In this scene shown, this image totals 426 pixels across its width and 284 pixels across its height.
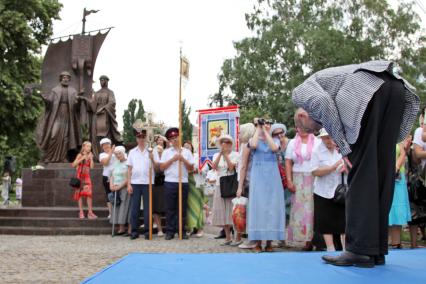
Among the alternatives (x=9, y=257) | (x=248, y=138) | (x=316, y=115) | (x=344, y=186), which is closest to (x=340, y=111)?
(x=316, y=115)

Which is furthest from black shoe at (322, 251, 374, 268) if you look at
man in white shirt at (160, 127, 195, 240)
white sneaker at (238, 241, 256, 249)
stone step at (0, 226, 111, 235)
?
stone step at (0, 226, 111, 235)

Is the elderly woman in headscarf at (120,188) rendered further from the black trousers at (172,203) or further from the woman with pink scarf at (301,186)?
the woman with pink scarf at (301,186)

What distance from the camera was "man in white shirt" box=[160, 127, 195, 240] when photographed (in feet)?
33.2

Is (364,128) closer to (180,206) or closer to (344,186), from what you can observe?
(344,186)

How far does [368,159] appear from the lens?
3.55m

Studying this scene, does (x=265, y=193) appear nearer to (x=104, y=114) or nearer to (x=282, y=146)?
(x=282, y=146)

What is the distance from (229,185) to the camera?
891cm

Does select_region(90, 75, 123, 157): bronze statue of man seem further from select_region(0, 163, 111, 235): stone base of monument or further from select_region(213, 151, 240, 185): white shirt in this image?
select_region(213, 151, 240, 185): white shirt

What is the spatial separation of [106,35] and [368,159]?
1334 cm

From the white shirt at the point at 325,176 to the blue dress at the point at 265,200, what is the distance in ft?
2.39

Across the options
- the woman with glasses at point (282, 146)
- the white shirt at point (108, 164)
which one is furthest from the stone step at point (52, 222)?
the woman with glasses at point (282, 146)

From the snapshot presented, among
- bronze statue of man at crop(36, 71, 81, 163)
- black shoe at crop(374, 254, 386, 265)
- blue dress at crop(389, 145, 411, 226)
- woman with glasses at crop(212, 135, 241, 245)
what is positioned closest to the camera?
black shoe at crop(374, 254, 386, 265)

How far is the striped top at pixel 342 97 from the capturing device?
3525 mm

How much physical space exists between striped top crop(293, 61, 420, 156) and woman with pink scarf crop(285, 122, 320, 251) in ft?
12.1
